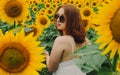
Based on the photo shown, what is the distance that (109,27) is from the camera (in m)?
2.12

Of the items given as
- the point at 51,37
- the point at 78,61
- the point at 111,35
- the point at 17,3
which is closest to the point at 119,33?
the point at 111,35

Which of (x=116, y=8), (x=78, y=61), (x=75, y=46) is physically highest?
(x=116, y=8)

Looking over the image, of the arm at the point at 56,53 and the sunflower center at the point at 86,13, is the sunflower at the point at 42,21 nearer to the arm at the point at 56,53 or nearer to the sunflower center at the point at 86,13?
the sunflower center at the point at 86,13

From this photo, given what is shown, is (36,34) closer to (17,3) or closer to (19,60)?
(17,3)

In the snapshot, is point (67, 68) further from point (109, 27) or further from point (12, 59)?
Result: point (109, 27)

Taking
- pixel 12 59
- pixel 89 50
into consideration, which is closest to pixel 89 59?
pixel 89 50

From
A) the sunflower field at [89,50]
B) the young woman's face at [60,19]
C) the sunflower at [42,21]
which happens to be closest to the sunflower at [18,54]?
the sunflower field at [89,50]

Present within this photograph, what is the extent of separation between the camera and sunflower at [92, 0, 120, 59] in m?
2.07

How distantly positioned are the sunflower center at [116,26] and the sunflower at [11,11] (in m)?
3.11

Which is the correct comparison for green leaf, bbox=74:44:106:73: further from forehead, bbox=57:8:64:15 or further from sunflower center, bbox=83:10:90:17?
sunflower center, bbox=83:10:90:17

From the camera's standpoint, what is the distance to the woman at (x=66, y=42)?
4227mm

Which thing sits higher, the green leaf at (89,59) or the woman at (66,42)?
the green leaf at (89,59)

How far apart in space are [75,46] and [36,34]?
1497 millimetres

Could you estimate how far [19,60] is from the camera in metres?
2.41
